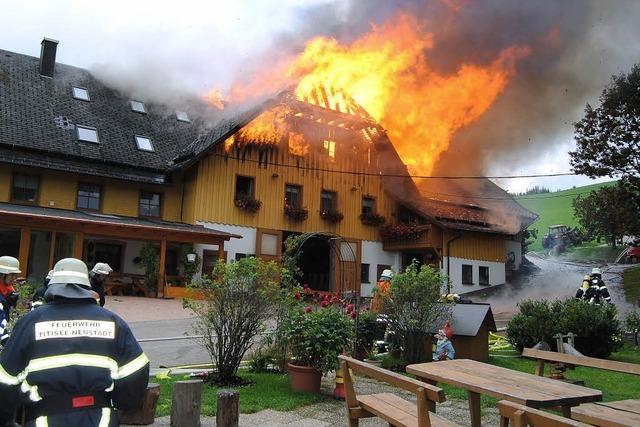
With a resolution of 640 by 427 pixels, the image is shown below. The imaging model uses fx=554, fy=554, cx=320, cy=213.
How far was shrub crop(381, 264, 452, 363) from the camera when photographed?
349 inches

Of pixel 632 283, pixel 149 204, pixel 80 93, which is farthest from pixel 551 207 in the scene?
pixel 80 93

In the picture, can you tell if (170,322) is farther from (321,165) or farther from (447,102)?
(321,165)

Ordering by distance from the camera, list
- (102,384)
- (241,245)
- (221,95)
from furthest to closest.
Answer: (221,95) → (241,245) → (102,384)

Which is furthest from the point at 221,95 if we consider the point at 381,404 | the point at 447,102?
the point at 381,404

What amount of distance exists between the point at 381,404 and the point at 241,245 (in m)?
18.6

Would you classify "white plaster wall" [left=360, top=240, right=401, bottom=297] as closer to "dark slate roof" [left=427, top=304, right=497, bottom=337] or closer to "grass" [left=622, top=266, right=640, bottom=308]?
"grass" [left=622, top=266, right=640, bottom=308]

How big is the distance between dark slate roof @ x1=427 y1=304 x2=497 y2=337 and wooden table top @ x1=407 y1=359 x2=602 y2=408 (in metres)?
4.37

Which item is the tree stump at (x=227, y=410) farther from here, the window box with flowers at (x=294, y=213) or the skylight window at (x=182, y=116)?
the skylight window at (x=182, y=116)

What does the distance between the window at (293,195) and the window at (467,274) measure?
27.8 ft

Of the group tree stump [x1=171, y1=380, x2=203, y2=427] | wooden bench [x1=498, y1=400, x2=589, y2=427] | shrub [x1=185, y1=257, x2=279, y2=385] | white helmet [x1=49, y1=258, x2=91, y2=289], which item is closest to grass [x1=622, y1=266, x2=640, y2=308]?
shrub [x1=185, y1=257, x2=279, y2=385]

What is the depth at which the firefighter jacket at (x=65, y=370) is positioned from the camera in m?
2.78

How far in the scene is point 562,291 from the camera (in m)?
25.5

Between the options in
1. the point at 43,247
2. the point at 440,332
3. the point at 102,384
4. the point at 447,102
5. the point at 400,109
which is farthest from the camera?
the point at 43,247

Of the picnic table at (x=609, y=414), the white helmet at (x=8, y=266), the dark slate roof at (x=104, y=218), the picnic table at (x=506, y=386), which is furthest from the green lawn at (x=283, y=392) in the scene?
the dark slate roof at (x=104, y=218)
